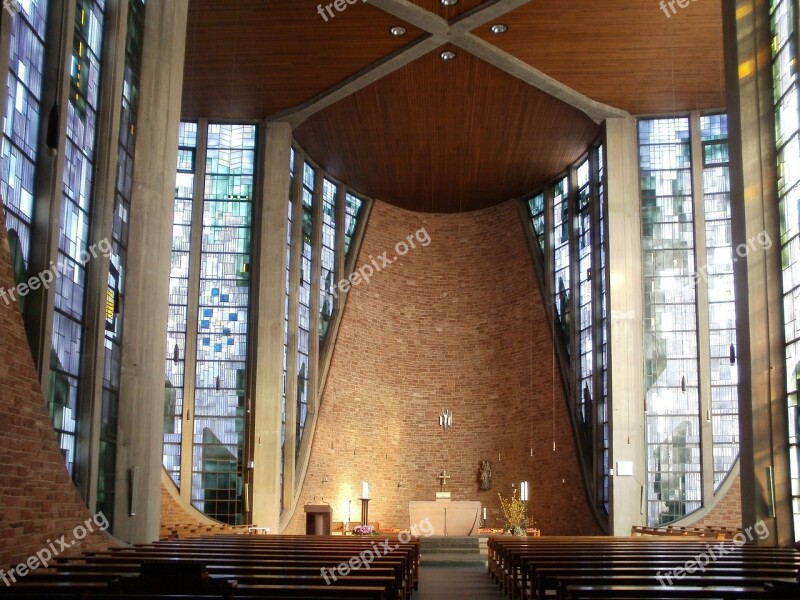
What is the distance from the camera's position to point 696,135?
19.2 meters

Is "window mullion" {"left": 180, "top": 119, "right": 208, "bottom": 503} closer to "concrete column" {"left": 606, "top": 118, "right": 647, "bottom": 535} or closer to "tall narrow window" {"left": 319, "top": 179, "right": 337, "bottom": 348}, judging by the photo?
"tall narrow window" {"left": 319, "top": 179, "right": 337, "bottom": 348}

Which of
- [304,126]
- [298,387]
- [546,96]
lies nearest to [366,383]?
[298,387]

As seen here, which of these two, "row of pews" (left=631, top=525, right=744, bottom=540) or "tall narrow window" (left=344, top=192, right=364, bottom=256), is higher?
"tall narrow window" (left=344, top=192, right=364, bottom=256)

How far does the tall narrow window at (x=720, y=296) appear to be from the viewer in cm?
1780

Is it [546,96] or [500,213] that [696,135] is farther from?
[500,213]

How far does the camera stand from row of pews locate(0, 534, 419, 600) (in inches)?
191

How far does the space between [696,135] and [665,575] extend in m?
14.6

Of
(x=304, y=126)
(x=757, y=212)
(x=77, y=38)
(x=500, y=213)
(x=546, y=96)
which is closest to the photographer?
(x=77, y=38)

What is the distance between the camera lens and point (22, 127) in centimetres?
903

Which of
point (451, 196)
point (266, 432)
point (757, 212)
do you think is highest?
point (451, 196)

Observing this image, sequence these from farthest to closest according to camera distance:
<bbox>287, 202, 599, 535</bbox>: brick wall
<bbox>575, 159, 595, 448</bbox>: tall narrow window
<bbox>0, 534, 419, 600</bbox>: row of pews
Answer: <bbox>287, 202, 599, 535</bbox>: brick wall, <bbox>575, 159, 595, 448</bbox>: tall narrow window, <bbox>0, 534, 419, 600</bbox>: row of pews

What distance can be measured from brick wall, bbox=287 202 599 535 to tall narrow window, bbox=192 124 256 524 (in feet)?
9.90

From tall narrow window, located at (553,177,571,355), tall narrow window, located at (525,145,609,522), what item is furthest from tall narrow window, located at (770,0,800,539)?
tall narrow window, located at (553,177,571,355)

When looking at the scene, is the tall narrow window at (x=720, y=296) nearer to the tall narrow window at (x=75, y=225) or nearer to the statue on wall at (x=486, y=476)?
the statue on wall at (x=486, y=476)
